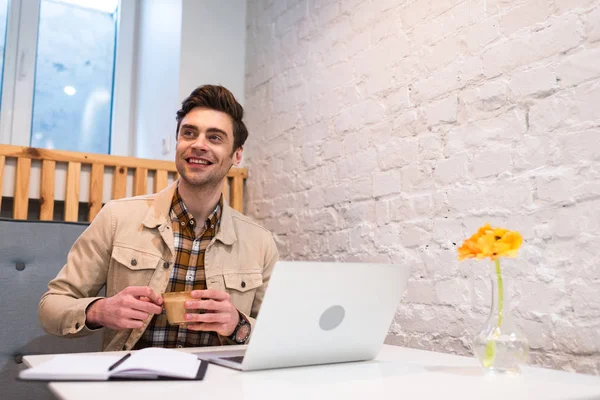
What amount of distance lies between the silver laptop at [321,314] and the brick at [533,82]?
0.72 meters

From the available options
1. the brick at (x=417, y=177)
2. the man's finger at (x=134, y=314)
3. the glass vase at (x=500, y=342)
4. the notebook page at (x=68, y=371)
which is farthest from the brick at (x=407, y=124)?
the notebook page at (x=68, y=371)

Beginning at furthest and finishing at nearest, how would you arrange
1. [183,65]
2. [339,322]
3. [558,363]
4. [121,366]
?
1. [183,65]
2. [558,363]
3. [339,322]
4. [121,366]

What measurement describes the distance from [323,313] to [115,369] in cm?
36

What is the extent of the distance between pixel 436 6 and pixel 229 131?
797mm

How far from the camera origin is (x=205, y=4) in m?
2.95

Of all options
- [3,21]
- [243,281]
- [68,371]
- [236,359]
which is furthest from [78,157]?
[68,371]

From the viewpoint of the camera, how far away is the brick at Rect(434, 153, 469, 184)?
67.3 inches

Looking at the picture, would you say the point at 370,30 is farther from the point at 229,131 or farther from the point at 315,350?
the point at 315,350

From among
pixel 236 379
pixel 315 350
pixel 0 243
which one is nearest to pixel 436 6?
pixel 315 350

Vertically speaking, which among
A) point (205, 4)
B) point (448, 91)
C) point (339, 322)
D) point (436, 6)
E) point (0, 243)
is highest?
point (205, 4)

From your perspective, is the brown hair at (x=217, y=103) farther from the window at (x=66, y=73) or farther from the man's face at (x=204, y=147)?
the window at (x=66, y=73)

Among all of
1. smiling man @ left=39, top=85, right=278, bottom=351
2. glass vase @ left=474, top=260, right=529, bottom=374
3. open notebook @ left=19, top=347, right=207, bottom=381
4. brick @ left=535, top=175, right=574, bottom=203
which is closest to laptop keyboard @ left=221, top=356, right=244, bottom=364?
open notebook @ left=19, top=347, right=207, bottom=381

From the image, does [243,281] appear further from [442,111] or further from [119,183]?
[119,183]

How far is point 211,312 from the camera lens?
1297 millimetres
